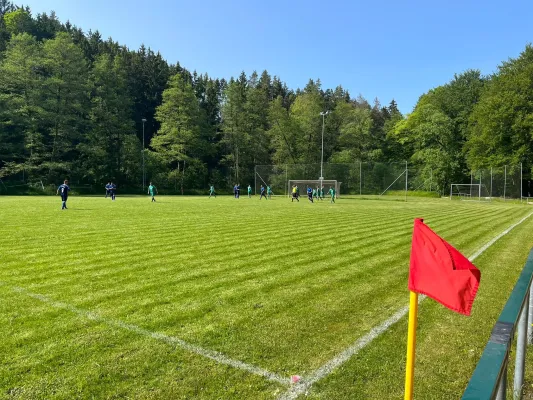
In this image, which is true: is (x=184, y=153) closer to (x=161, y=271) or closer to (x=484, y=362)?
(x=161, y=271)

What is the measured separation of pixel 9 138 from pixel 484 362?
216 ft

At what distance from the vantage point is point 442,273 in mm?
1942

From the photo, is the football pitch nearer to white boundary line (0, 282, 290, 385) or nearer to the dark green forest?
white boundary line (0, 282, 290, 385)

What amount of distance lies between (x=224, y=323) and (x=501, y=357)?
3.33 m

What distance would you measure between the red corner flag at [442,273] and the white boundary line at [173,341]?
1.71m

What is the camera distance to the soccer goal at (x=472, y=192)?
39.3 meters

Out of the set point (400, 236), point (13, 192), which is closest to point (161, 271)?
point (400, 236)

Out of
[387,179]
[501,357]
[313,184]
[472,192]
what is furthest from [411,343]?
[472,192]

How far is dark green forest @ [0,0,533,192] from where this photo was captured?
49500 millimetres

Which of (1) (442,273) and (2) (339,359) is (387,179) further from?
(1) (442,273)

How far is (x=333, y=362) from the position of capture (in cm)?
346

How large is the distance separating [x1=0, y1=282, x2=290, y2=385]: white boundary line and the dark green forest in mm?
52416

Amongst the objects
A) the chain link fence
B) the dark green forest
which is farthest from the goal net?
the dark green forest

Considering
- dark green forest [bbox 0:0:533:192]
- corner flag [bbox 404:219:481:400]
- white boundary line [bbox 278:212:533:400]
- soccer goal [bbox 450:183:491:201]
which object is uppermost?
dark green forest [bbox 0:0:533:192]
